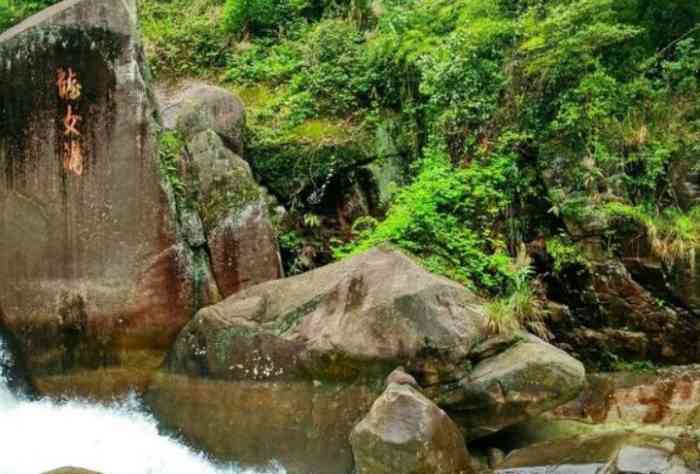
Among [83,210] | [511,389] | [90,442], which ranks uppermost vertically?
[83,210]

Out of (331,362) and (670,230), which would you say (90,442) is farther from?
(670,230)

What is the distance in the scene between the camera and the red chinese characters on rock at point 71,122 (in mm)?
8766

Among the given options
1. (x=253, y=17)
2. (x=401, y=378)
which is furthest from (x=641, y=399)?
(x=253, y=17)

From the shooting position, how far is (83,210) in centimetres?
876

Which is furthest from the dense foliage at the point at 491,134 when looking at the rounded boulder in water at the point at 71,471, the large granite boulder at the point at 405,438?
the rounded boulder in water at the point at 71,471

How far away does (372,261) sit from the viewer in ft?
25.8

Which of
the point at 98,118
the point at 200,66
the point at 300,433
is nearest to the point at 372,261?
the point at 300,433

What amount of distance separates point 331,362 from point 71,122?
14.8 ft

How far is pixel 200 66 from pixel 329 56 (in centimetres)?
261

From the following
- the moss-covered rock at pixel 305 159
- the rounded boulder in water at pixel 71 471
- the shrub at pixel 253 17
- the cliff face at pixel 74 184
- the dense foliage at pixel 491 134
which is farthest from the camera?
the shrub at pixel 253 17

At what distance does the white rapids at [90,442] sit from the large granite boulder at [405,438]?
52.5 inches

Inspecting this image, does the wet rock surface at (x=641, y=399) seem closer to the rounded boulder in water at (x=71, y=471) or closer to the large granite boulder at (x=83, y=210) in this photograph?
the large granite boulder at (x=83, y=210)

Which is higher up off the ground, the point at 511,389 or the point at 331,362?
the point at 331,362

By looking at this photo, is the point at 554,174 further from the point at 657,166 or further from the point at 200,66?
the point at 200,66
